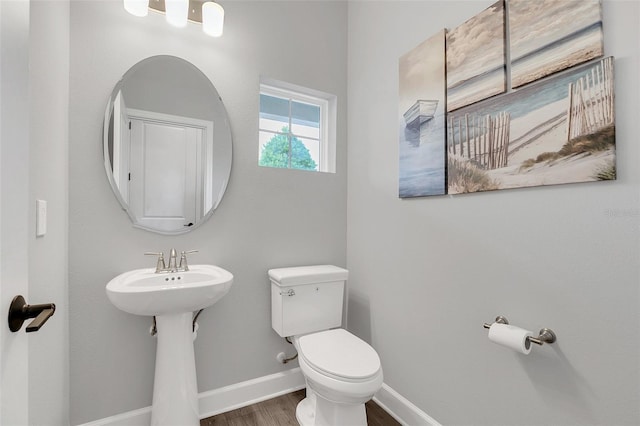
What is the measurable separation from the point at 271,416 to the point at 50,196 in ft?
4.97

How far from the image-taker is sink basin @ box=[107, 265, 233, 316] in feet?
3.99

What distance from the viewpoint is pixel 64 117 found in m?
1.34

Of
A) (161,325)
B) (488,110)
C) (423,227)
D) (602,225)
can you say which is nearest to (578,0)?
(488,110)

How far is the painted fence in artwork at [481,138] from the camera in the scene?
1.20 metres

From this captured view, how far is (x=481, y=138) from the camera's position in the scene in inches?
50.5

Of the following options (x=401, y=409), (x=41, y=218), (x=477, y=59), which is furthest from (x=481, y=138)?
(x=41, y=218)

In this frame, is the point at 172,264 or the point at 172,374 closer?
the point at 172,374

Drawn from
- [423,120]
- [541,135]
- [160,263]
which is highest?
[423,120]

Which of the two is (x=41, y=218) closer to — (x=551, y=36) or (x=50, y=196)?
(x=50, y=196)

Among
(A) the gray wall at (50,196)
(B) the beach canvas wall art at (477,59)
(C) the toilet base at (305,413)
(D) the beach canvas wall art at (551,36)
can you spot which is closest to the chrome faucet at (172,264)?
(A) the gray wall at (50,196)

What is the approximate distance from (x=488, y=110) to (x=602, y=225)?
584 mm

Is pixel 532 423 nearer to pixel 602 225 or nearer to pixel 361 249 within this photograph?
pixel 602 225

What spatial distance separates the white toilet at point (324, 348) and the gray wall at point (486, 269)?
1.02 ft

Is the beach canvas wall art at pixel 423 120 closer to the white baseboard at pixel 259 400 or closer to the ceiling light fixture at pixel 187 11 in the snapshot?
the ceiling light fixture at pixel 187 11
